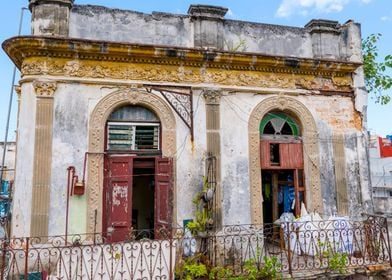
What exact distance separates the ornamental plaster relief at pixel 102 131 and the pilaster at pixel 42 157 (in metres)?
0.79

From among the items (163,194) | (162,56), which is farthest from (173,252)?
(162,56)

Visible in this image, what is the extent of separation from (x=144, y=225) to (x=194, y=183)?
4.55 metres

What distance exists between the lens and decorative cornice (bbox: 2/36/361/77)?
7.16 m

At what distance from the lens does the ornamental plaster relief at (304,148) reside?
802 centimetres

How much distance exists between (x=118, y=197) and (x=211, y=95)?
3.09m

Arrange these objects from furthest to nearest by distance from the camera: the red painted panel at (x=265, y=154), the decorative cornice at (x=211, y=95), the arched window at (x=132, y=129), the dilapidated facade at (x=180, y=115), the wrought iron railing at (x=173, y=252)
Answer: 1. the red painted panel at (x=265, y=154)
2. the decorative cornice at (x=211, y=95)
3. the arched window at (x=132, y=129)
4. the dilapidated facade at (x=180, y=115)
5. the wrought iron railing at (x=173, y=252)

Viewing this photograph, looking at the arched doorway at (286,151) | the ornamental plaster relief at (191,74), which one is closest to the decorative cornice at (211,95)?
the ornamental plaster relief at (191,74)

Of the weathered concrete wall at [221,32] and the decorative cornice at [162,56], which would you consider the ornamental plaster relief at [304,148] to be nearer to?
the decorative cornice at [162,56]

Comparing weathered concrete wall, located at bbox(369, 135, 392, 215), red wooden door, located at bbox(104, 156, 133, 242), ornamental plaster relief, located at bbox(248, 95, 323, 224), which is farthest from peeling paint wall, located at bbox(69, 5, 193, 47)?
A: weathered concrete wall, located at bbox(369, 135, 392, 215)

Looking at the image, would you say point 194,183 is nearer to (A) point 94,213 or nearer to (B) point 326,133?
(A) point 94,213

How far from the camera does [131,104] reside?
772 cm

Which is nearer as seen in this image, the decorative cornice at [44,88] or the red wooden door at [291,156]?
the decorative cornice at [44,88]

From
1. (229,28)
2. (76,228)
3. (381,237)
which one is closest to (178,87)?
(229,28)

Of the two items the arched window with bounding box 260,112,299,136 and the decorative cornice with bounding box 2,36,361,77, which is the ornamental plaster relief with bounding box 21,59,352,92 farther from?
the arched window with bounding box 260,112,299,136
